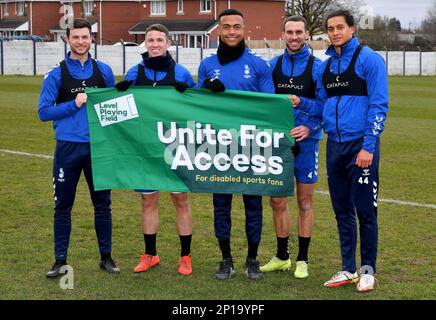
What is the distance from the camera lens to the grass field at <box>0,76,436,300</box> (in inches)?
244

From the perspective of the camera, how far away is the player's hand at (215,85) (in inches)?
252

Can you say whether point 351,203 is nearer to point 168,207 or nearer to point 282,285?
point 282,285

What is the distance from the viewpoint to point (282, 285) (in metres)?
6.44

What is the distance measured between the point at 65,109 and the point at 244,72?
1.59 m

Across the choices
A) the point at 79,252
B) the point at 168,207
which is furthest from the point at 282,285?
the point at 168,207

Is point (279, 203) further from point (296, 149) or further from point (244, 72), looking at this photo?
point (244, 72)

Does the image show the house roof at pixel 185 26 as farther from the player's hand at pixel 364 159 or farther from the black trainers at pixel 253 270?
the player's hand at pixel 364 159

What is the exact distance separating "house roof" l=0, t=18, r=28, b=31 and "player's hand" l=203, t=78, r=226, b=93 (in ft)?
261

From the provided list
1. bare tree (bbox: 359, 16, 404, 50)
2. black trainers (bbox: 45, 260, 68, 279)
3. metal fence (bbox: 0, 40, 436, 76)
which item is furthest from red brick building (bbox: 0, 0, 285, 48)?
black trainers (bbox: 45, 260, 68, 279)

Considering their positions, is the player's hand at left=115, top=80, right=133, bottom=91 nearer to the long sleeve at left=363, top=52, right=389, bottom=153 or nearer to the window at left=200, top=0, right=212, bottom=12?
the long sleeve at left=363, top=52, right=389, bottom=153

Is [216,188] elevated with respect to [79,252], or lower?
elevated

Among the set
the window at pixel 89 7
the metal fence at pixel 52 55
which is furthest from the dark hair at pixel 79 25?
the window at pixel 89 7

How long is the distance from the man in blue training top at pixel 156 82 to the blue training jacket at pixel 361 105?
1.31 m
